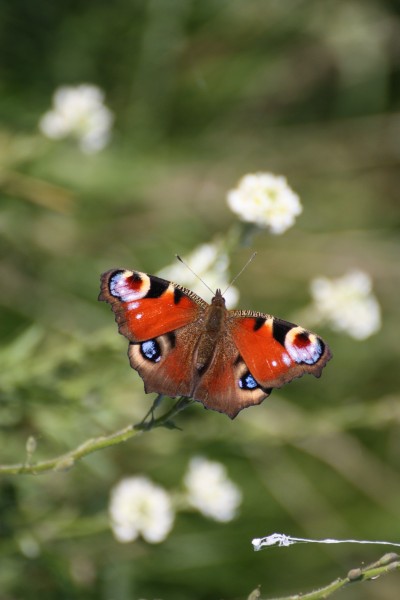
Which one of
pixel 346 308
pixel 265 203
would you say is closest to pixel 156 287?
pixel 265 203

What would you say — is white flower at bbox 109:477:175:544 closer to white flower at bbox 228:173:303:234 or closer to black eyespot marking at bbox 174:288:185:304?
black eyespot marking at bbox 174:288:185:304

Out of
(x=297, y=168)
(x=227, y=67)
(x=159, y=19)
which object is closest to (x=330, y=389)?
(x=297, y=168)

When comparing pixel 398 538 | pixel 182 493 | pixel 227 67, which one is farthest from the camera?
pixel 227 67

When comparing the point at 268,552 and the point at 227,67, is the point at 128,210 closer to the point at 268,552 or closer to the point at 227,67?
the point at 227,67

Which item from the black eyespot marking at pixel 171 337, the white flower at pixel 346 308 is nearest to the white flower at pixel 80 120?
the white flower at pixel 346 308

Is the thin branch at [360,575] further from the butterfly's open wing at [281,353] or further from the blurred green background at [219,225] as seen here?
the blurred green background at [219,225]

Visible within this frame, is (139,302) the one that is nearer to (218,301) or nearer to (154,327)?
(154,327)

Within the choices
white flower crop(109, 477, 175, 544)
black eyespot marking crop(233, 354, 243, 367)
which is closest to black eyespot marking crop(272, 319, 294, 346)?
black eyespot marking crop(233, 354, 243, 367)
